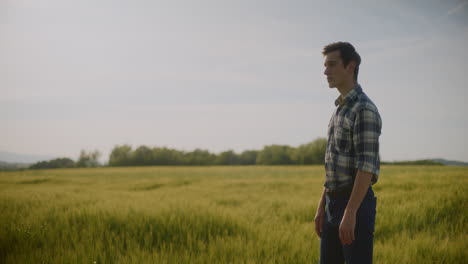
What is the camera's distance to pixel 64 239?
4176 millimetres

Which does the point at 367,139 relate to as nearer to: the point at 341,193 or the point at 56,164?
the point at 341,193

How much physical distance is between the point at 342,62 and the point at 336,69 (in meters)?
0.07

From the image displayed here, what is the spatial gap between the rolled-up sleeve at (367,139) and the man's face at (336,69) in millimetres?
385

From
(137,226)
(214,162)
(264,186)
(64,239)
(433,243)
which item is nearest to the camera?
(433,243)

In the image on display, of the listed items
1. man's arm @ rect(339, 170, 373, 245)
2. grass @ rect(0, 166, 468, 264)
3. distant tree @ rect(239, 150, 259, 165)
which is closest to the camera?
man's arm @ rect(339, 170, 373, 245)

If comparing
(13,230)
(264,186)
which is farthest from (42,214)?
(264,186)

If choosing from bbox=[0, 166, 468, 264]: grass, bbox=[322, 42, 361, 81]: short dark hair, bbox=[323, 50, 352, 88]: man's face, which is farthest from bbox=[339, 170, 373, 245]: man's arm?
bbox=[0, 166, 468, 264]: grass

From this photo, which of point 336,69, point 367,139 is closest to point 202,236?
point 367,139

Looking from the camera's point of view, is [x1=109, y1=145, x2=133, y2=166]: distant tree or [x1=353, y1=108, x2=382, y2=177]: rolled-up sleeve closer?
[x1=353, y1=108, x2=382, y2=177]: rolled-up sleeve

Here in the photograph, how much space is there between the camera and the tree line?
2689 inches

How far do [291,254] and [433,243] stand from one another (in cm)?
226

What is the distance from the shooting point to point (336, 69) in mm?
2240

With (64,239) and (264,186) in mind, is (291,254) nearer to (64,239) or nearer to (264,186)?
(64,239)

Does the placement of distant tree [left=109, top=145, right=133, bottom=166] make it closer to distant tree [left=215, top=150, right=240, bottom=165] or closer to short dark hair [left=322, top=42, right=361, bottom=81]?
distant tree [left=215, top=150, right=240, bottom=165]
